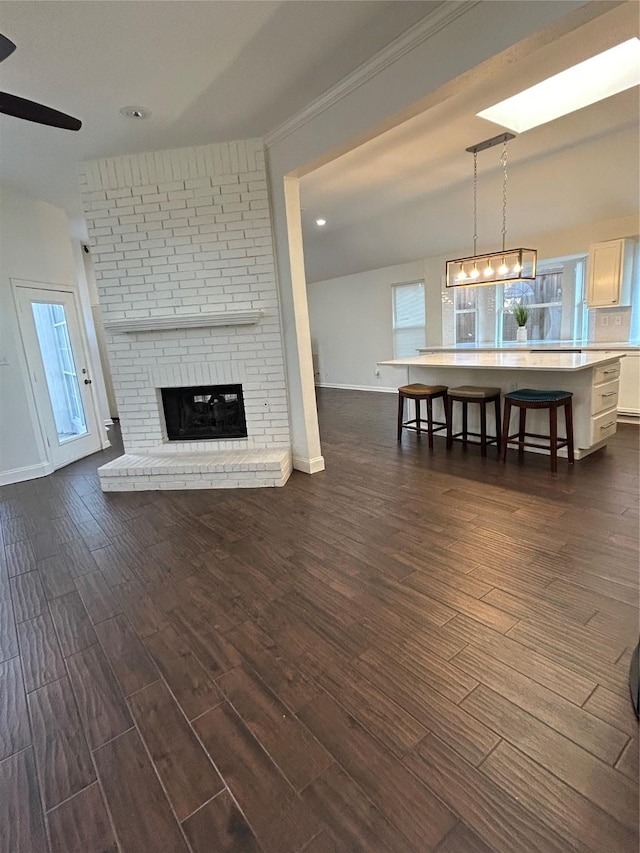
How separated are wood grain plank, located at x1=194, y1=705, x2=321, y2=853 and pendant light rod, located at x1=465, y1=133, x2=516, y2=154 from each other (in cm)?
495

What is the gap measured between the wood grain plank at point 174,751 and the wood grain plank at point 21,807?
33cm

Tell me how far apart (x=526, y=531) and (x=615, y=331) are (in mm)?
4252

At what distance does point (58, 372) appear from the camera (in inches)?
205

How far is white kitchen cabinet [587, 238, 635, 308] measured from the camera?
519 cm

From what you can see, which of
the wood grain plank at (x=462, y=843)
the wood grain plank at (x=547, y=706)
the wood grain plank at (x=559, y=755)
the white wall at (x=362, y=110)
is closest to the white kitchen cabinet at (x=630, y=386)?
the white wall at (x=362, y=110)

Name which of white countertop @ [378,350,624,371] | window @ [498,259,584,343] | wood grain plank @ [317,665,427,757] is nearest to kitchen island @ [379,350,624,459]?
white countertop @ [378,350,624,371]

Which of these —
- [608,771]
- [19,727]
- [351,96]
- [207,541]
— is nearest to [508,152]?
[351,96]

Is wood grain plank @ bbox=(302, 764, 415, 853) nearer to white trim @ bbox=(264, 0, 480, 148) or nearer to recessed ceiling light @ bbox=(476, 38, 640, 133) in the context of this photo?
white trim @ bbox=(264, 0, 480, 148)

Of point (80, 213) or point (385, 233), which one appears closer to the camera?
point (80, 213)

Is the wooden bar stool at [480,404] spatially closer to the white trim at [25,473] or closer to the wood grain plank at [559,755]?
the wood grain plank at [559,755]

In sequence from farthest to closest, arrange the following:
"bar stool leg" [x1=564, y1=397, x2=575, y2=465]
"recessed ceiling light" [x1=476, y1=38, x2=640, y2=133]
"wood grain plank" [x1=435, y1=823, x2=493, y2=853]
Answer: "bar stool leg" [x1=564, y1=397, x2=575, y2=465] → "recessed ceiling light" [x1=476, y1=38, x2=640, y2=133] → "wood grain plank" [x1=435, y1=823, x2=493, y2=853]

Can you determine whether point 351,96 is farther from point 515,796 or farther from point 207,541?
point 515,796

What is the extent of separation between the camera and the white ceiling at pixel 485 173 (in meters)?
2.97

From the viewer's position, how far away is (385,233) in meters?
7.11
